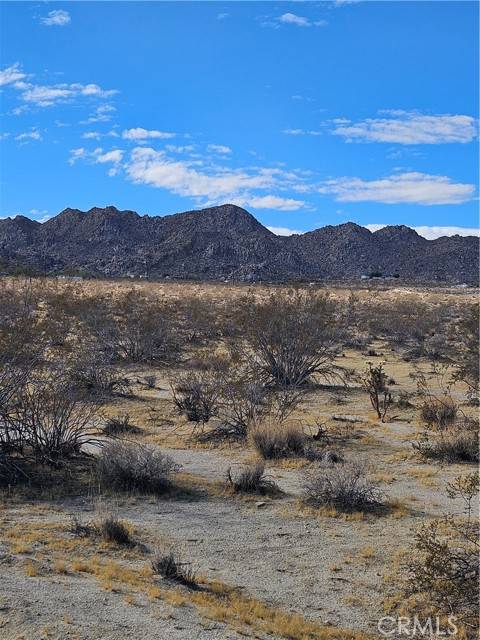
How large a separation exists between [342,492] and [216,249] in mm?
116610

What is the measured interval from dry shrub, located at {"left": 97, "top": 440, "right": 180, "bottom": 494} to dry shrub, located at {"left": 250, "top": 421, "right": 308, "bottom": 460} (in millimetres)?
2806

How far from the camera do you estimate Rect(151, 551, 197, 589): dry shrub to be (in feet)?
23.9

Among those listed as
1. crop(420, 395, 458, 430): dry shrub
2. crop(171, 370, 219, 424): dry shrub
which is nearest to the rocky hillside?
crop(171, 370, 219, 424): dry shrub

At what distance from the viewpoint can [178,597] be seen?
686 cm

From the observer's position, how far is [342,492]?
403 inches

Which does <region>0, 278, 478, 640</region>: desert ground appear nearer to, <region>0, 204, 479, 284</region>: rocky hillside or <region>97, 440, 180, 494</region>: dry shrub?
<region>97, 440, 180, 494</region>: dry shrub

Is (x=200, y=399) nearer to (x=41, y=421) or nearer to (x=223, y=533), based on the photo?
(x=41, y=421)

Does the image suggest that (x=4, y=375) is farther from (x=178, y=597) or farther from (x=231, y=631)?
(x=231, y=631)

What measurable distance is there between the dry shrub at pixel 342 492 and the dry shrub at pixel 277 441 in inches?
109

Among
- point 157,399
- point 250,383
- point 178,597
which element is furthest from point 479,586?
point 157,399

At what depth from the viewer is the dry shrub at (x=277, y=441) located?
13320 mm

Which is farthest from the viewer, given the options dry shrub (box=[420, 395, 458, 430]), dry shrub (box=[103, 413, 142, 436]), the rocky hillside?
the rocky hillside

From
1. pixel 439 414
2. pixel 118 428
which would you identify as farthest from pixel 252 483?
pixel 439 414

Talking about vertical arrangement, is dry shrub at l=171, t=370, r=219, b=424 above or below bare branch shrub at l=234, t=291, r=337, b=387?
below
